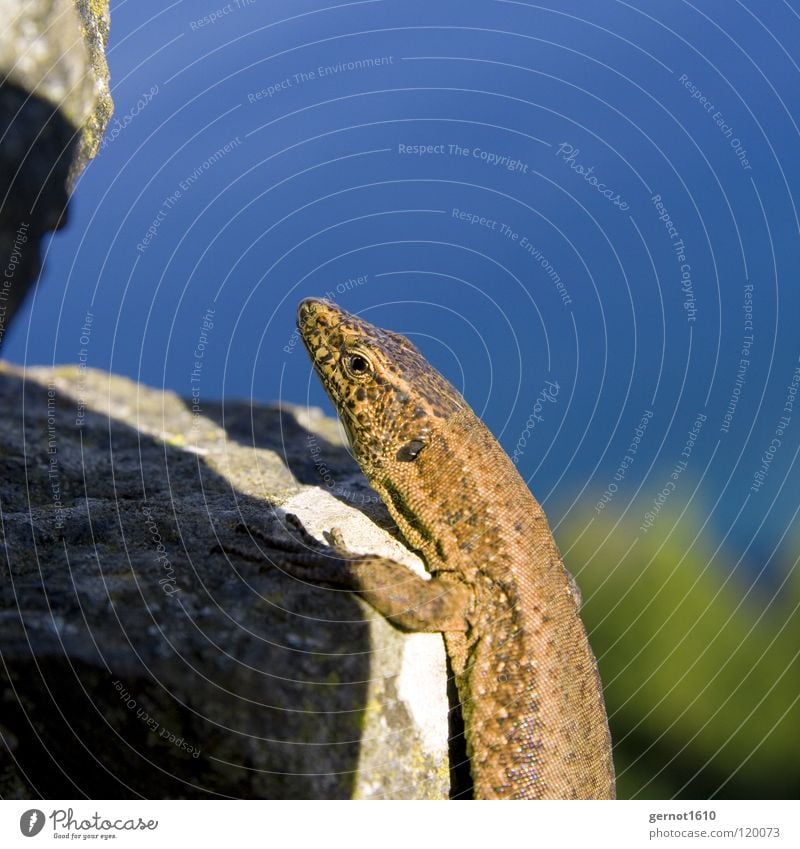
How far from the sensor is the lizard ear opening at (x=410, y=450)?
6992mm

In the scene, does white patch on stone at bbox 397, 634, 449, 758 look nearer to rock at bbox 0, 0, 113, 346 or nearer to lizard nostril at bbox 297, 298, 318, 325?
lizard nostril at bbox 297, 298, 318, 325

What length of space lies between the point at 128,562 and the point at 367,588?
5.93 feet

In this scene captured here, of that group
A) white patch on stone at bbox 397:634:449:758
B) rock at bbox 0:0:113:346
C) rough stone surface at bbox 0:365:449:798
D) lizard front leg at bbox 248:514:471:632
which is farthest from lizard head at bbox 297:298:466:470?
rock at bbox 0:0:113:346

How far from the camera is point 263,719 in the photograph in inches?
204

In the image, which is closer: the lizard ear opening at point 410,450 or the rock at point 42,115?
the rock at point 42,115

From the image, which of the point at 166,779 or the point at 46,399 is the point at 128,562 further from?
the point at 46,399

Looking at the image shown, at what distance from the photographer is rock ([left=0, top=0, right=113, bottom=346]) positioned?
20.3ft

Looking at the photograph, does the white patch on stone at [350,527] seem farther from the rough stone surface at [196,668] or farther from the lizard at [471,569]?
the lizard at [471,569]

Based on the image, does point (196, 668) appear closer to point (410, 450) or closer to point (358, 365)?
point (410, 450)

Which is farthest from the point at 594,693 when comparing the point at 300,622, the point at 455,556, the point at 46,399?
the point at 46,399

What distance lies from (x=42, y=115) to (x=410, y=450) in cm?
394

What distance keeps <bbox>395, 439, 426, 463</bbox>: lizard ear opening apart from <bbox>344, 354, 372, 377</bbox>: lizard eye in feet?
2.32

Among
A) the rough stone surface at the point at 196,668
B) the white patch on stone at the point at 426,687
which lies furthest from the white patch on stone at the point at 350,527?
the white patch on stone at the point at 426,687

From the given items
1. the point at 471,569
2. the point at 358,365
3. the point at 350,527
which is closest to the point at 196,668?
the point at 350,527
